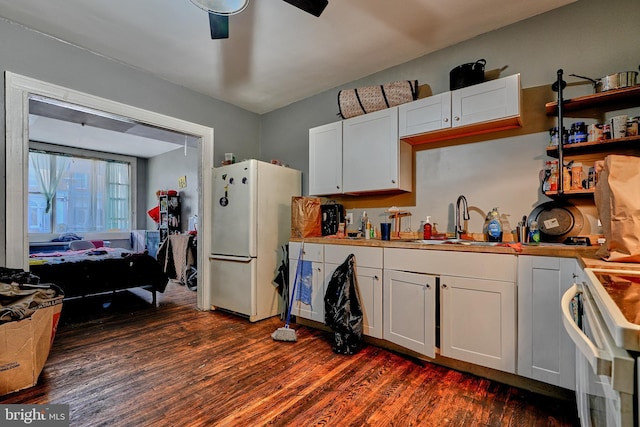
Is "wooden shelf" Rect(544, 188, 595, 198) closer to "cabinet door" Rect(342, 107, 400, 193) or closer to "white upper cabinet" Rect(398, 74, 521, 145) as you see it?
"white upper cabinet" Rect(398, 74, 521, 145)

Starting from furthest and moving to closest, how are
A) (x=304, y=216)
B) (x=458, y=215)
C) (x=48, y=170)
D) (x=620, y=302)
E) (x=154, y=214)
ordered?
(x=154, y=214), (x=48, y=170), (x=304, y=216), (x=458, y=215), (x=620, y=302)

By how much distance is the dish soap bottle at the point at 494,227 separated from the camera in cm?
226

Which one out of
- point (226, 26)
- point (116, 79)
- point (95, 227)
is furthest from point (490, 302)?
point (95, 227)

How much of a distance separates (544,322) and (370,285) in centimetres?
115

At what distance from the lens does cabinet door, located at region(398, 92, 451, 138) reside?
2.37 metres

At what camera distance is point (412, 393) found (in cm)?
183

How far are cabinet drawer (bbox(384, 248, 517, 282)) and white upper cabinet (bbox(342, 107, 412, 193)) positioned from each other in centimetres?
68

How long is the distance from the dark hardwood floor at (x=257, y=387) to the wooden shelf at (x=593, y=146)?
1.61 metres

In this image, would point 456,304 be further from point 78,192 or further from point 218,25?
point 78,192

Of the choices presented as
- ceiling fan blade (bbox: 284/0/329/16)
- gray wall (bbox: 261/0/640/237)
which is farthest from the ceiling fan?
gray wall (bbox: 261/0/640/237)

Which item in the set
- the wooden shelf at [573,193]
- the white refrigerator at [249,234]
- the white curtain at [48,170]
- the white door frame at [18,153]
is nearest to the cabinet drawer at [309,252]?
the white refrigerator at [249,234]

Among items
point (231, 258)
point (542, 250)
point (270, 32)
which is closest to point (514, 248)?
point (542, 250)

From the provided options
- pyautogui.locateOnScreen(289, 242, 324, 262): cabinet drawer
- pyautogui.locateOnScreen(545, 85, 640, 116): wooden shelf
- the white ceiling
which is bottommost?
pyautogui.locateOnScreen(289, 242, 324, 262): cabinet drawer

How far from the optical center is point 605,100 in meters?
1.93
